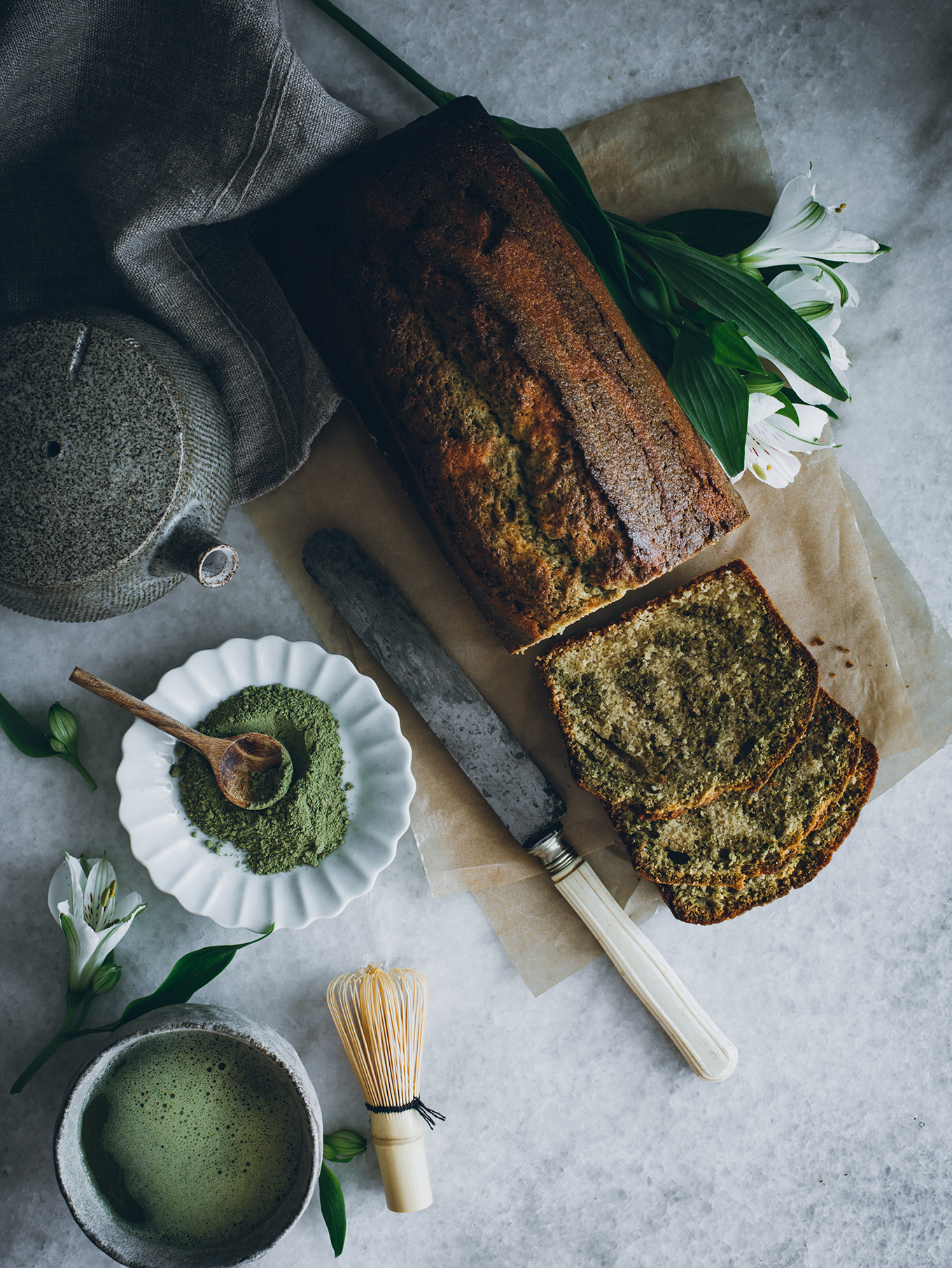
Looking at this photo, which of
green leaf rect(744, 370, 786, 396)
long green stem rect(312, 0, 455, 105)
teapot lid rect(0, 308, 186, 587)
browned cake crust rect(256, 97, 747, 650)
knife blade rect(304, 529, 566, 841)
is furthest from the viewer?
knife blade rect(304, 529, 566, 841)

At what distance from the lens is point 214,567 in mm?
1340

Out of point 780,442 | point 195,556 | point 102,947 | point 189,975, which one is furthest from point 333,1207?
point 780,442

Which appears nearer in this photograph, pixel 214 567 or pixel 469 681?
pixel 214 567

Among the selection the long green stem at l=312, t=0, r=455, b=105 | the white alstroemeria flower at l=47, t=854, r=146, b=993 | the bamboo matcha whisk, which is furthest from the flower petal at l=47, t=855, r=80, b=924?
the long green stem at l=312, t=0, r=455, b=105

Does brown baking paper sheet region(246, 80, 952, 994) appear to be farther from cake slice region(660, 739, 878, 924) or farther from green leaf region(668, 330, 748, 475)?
green leaf region(668, 330, 748, 475)

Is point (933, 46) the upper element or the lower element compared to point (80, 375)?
lower

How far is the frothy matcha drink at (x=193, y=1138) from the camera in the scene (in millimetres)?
1596

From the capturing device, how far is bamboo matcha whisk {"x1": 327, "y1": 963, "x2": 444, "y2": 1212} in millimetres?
Result: 1768

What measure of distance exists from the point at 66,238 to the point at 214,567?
0.86 m

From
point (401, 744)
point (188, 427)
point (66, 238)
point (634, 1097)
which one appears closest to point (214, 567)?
point (188, 427)

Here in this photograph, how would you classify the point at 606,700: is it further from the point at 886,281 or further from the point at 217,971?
the point at 886,281

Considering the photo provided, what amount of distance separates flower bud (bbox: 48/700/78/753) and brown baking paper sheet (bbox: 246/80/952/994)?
585 mm

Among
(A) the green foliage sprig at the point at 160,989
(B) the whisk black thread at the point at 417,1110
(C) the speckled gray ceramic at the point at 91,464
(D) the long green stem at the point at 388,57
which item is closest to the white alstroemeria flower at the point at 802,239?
(D) the long green stem at the point at 388,57

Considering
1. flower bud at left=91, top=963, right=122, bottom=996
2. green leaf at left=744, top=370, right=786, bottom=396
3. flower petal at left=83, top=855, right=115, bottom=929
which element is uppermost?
green leaf at left=744, top=370, right=786, bottom=396
